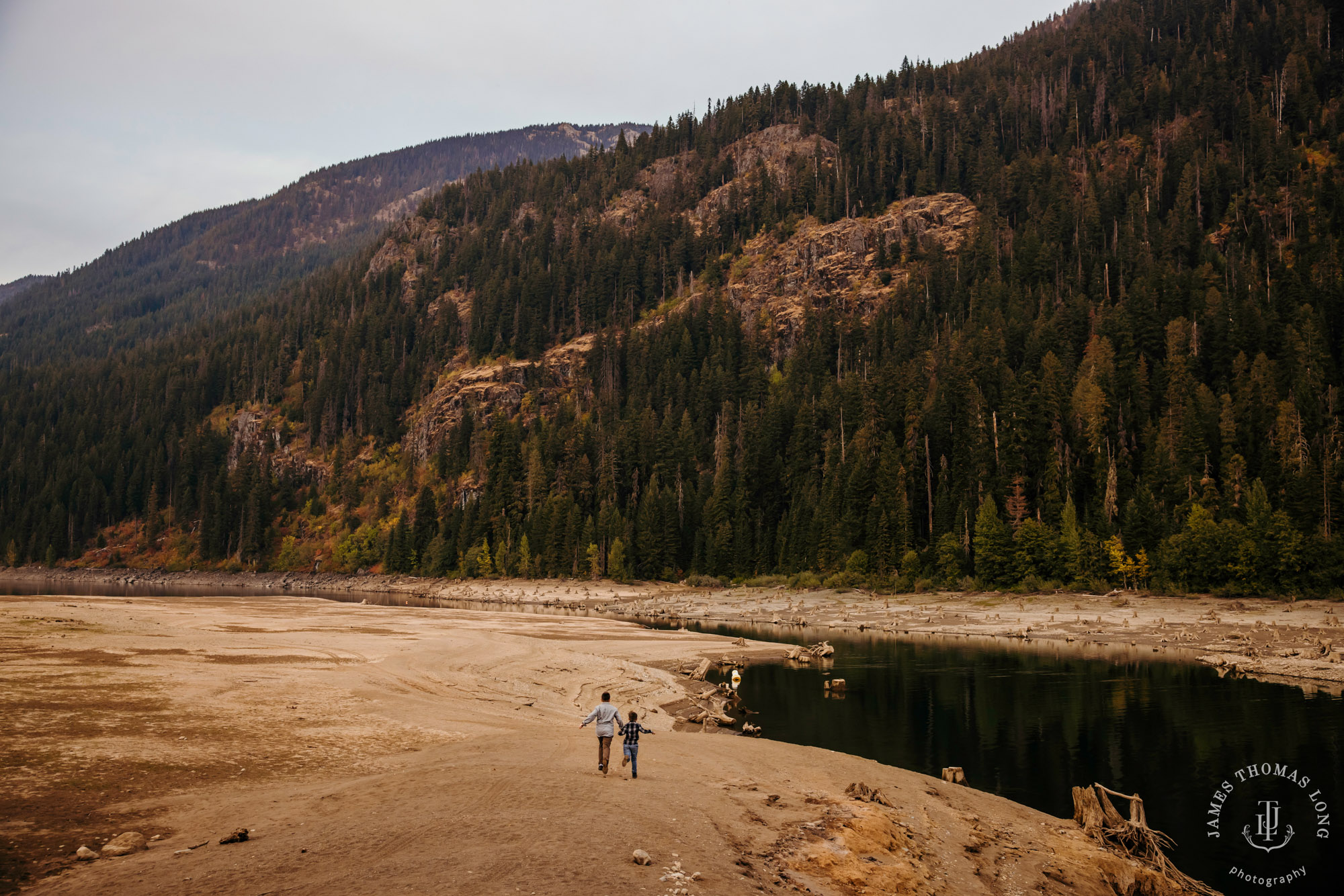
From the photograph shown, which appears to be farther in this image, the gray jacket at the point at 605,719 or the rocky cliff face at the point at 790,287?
the rocky cliff face at the point at 790,287

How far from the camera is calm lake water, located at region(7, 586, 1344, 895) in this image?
21.6m

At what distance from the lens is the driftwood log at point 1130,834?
678 inches

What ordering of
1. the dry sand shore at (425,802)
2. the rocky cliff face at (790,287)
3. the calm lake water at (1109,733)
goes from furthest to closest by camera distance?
1. the rocky cliff face at (790,287)
2. the calm lake water at (1109,733)
3. the dry sand shore at (425,802)

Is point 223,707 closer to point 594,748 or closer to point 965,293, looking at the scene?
point 594,748

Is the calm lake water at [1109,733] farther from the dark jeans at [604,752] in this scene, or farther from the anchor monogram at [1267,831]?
the dark jeans at [604,752]

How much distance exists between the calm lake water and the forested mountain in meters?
39.3

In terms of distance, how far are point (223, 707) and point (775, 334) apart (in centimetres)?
15263

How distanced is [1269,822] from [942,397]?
89.4 meters

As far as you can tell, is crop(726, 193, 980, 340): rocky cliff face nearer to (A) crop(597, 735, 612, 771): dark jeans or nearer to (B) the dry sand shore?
(B) the dry sand shore

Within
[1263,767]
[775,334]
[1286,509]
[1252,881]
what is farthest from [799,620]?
[775,334]

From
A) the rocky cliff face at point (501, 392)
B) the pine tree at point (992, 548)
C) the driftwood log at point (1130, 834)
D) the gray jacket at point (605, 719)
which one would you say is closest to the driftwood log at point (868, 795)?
the driftwood log at point (1130, 834)

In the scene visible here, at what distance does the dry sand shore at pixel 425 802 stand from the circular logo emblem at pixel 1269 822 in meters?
4.84

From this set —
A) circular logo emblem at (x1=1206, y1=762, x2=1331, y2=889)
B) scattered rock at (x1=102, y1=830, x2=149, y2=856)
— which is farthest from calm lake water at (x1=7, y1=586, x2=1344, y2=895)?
scattered rock at (x1=102, y1=830, x2=149, y2=856)

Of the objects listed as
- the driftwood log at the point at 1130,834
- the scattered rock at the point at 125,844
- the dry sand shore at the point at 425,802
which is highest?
the scattered rock at the point at 125,844
